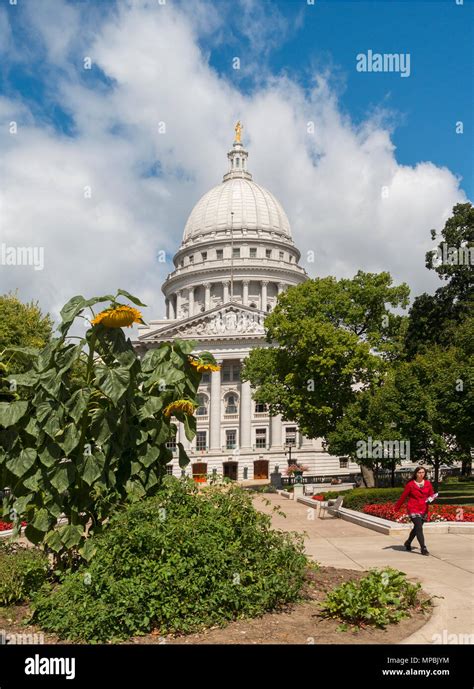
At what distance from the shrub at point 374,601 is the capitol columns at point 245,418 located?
221 ft

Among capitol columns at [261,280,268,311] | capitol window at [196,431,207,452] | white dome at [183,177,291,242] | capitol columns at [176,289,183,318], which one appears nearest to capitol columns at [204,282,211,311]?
capitol columns at [176,289,183,318]

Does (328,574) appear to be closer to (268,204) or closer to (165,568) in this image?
(165,568)

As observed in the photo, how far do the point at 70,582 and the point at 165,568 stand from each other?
134 cm

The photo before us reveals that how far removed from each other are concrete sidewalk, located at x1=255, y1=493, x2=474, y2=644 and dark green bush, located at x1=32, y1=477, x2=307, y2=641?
98 centimetres

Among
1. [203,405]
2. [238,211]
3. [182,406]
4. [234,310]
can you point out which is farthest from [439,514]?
[238,211]

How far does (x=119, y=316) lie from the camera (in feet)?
28.2

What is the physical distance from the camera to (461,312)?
49.3 meters

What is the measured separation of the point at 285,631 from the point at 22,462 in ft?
13.5

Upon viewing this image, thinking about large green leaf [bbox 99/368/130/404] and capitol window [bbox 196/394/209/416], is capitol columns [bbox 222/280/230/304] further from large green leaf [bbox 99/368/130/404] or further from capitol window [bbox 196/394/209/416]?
large green leaf [bbox 99/368/130/404]

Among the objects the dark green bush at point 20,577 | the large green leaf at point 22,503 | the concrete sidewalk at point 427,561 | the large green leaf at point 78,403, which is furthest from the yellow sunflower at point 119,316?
the dark green bush at point 20,577

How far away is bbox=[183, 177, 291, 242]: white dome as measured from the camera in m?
107

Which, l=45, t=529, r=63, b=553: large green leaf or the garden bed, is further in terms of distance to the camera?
l=45, t=529, r=63, b=553: large green leaf

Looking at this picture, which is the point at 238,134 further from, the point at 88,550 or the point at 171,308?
the point at 88,550
